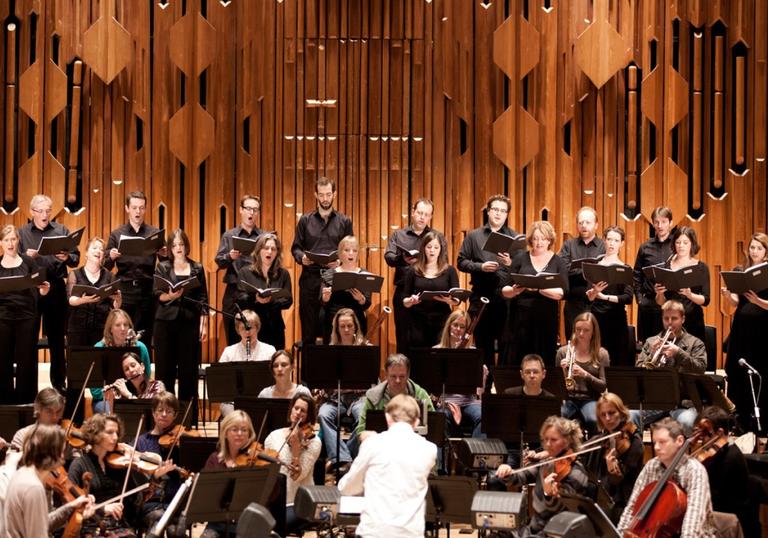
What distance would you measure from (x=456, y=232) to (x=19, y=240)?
3.48 m

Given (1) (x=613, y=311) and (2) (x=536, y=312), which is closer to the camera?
(2) (x=536, y=312)

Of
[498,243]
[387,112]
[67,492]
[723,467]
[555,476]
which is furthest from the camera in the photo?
[387,112]

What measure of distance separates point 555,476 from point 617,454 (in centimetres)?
86

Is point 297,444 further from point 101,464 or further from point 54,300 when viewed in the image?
point 54,300

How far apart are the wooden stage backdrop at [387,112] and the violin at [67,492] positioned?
14.1 feet

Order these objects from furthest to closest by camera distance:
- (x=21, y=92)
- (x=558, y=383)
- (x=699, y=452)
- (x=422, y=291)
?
1. (x=21, y=92)
2. (x=422, y=291)
3. (x=558, y=383)
4. (x=699, y=452)

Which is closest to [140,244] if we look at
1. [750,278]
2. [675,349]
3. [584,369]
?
[584,369]

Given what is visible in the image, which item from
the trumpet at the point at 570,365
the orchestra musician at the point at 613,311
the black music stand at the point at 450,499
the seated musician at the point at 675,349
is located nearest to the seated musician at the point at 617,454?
the trumpet at the point at 570,365

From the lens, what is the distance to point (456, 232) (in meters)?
10.5

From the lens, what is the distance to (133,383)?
793 cm

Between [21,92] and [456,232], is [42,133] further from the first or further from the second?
[456,232]

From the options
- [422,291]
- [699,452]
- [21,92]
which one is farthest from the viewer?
[21,92]

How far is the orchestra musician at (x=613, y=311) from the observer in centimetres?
873

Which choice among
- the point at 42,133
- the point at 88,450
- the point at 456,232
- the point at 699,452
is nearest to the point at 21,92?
the point at 42,133
